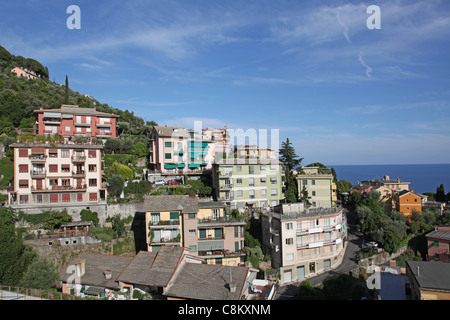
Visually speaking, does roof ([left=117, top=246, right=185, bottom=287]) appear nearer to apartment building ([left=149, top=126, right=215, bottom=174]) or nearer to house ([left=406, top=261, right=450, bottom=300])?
house ([left=406, top=261, right=450, bottom=300])

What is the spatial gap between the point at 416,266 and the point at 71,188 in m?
35.1

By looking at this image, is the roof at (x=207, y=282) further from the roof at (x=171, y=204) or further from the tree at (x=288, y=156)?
the tree at (x=288, y=156)

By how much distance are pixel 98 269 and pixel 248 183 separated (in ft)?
76.0

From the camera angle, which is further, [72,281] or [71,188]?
[71,188]

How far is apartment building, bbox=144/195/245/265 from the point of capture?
32.3 m

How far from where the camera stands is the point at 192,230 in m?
32.6

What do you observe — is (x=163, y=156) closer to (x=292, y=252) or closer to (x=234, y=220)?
(x=234, y=220)

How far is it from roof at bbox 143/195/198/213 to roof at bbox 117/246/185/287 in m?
6.33

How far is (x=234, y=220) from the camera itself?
3422cm

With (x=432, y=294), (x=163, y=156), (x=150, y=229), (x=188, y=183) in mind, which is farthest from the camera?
(x=163, y=156)

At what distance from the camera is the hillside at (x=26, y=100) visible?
54.4m

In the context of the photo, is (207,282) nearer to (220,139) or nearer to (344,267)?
(344,267)
